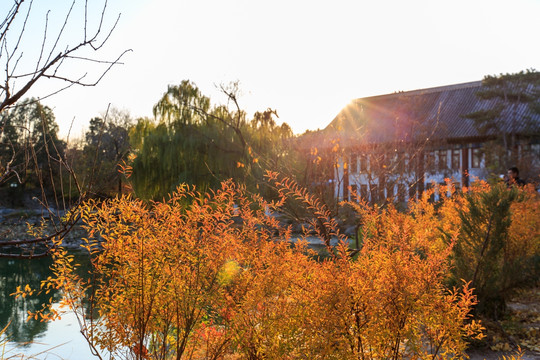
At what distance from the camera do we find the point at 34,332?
831 centimetres

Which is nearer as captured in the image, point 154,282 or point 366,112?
point 154,282

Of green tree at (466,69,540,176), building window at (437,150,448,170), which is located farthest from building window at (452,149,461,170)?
green tree at (466,69,540,176)

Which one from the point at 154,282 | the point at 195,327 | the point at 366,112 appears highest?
the point at 366,112

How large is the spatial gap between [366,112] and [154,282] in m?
25.9

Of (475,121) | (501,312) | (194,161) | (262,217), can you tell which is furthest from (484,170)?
(262,217)

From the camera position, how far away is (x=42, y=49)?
2.38 m

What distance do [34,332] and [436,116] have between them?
18236 millimetres

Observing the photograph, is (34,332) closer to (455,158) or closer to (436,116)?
(436,116)

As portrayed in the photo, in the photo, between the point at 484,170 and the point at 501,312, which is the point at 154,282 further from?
the point at 484,170

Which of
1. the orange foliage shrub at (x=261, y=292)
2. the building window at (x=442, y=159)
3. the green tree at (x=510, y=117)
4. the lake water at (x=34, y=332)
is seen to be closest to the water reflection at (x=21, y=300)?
the lake water at (x=34, y=332)

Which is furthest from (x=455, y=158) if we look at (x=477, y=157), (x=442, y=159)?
(x=477, y=157)

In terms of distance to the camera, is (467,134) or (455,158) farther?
(455,158)

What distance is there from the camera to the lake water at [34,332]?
687cm

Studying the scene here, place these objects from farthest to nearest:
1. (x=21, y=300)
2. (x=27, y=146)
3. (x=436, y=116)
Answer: (x=436, y=116), (x=21, y=300), (x=27, y=146)
